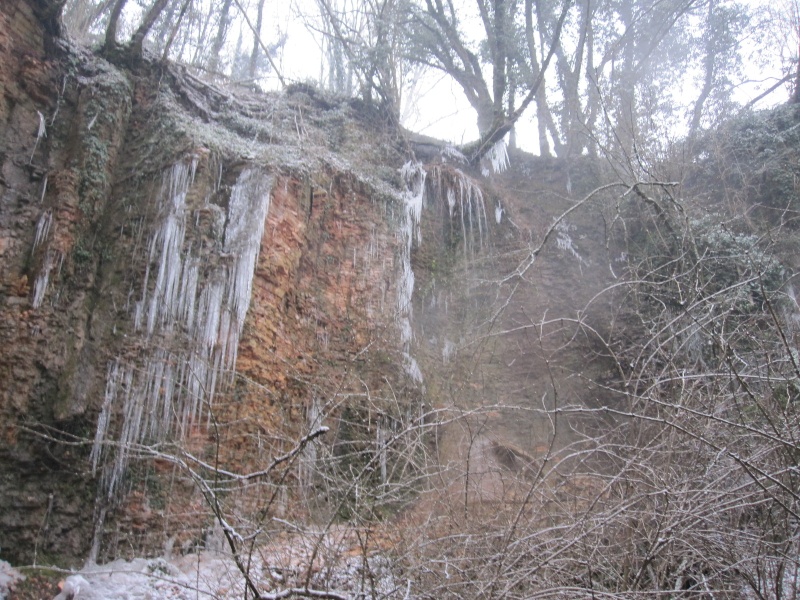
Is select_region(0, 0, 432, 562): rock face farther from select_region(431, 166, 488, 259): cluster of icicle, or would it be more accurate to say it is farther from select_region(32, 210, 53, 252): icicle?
select_region(431, 166, 488, 259): cluster of icicle

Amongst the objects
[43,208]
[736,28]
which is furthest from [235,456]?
[736,28]

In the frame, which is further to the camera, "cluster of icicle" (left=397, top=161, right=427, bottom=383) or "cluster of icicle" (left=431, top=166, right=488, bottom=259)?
"cluster of icicle" (left=431, top=166, right=488, bottom=259)

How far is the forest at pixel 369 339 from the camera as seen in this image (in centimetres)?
405

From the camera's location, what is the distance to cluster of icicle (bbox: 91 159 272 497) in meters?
7.11

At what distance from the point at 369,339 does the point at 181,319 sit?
2727mm

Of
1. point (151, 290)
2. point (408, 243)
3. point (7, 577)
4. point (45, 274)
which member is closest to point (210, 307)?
point (151, 290)

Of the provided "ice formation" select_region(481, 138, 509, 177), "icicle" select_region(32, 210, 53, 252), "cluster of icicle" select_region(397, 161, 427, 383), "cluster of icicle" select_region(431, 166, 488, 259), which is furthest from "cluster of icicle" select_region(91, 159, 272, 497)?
"ice formation" select_region(481, 138, 509, 177)

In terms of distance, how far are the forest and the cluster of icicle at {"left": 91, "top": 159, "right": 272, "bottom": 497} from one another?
1.4 inches

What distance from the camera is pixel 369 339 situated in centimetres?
917

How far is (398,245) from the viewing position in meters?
10.3

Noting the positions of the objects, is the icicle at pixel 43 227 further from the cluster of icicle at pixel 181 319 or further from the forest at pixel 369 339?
the cluster of icicle at pixel 181 319

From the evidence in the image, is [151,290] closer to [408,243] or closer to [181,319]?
[181,319]

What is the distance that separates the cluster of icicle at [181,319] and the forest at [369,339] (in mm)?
35

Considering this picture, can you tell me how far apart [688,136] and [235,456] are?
10.8 m
